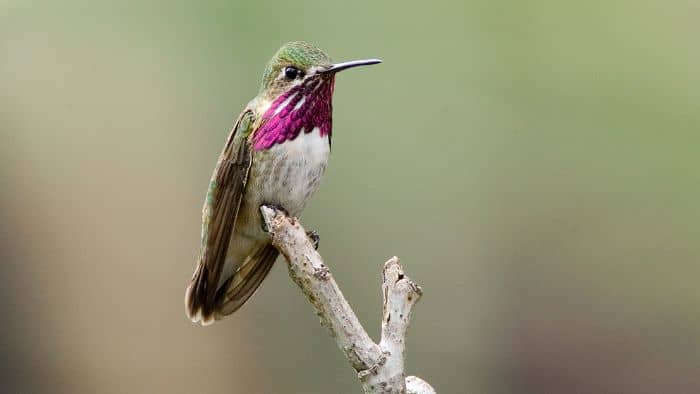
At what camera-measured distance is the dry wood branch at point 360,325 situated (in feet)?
4.83

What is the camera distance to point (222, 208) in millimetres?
1699

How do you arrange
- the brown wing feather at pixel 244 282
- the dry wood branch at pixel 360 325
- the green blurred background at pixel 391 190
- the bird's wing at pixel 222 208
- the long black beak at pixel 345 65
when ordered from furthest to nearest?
the green blurred background at pixel 391 190 < the brown wing feather at pixel 244 282 < the bird's wing at pixel 222 208 < the long black beak at pixel 345 65 < the dry wood branch at pixel 360 325

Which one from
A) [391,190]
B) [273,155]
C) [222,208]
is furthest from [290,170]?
[391,190]

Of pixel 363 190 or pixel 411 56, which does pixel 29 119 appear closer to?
pixel 363 190

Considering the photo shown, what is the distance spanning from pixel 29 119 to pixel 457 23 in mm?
1558

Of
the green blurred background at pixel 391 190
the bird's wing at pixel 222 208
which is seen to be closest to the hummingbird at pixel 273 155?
the bird's wing at pixel 222 208

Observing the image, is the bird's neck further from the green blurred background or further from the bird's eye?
the green blurred background

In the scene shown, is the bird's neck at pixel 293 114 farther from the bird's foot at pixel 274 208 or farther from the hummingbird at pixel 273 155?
the bird's foot at pixel 274 208

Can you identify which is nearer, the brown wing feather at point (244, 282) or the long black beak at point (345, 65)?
the long black beak at point (345, 65)

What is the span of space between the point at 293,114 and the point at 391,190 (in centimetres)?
121

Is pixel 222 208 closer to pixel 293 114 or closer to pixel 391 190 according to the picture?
pixel 293 114

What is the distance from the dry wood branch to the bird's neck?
291 millimetres

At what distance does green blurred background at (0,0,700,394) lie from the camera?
2605mm

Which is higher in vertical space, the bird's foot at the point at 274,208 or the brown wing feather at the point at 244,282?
Result: the bird's foot at the point at 274,208
